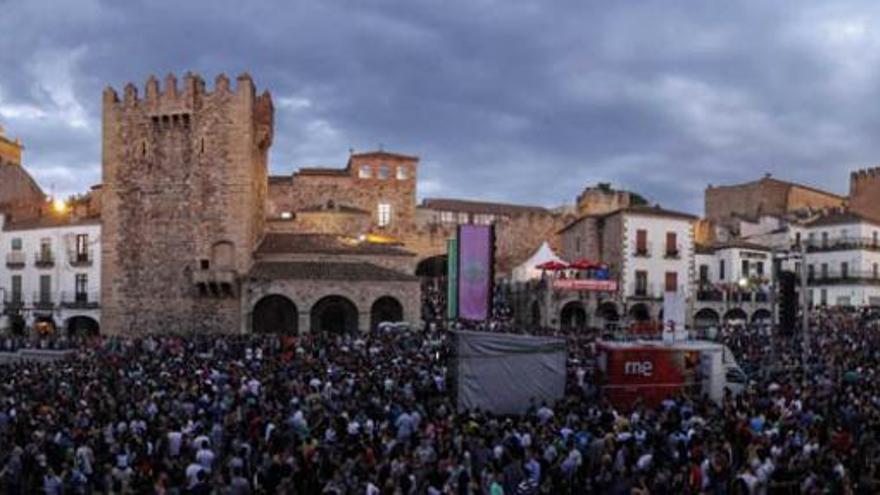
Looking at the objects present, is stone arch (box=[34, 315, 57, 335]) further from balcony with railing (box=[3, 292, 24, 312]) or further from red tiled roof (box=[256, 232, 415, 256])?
red tiled roof (box=[256, 232, 415, 256])

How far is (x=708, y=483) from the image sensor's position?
11109 millimetres

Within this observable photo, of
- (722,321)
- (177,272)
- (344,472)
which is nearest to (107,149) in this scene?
(177,272)

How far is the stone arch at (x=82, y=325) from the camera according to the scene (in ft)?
150

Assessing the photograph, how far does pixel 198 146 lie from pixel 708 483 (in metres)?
32.5

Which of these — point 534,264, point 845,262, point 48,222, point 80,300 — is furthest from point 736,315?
point 48,222

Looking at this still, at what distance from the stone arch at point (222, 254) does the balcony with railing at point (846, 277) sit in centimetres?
3503

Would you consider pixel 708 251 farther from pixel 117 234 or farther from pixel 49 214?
pixel 49 214

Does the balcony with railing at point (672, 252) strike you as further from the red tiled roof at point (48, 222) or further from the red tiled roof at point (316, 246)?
the red tiled roof at point (48, 222)

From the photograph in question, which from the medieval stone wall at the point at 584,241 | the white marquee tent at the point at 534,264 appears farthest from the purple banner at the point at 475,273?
the medieval stone wall at the point at 584,241

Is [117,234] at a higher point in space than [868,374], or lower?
higher

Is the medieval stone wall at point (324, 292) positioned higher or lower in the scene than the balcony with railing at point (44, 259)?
lower

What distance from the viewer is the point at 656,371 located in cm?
→ 1977

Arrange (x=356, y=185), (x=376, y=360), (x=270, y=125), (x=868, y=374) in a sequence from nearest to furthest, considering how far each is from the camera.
A: 1. (x=868, y=374)
2. (x=376, y=360)
3. (x=270, y=125)
4. (x=356, y=185)

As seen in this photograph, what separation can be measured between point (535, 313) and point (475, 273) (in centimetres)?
1357
